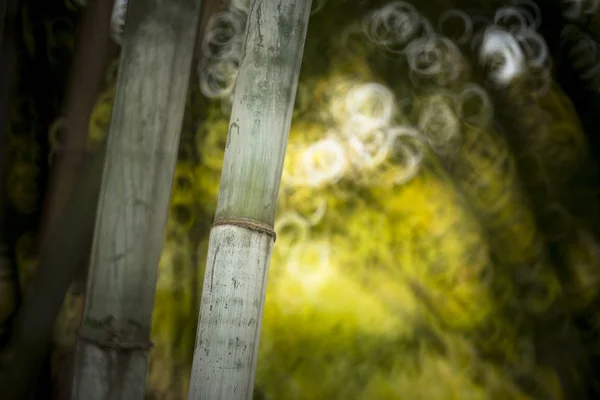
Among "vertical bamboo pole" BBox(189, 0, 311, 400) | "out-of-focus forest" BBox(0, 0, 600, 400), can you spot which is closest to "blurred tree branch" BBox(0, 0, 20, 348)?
"out-of-focus forest" BBox(0, 0, 600, 400)

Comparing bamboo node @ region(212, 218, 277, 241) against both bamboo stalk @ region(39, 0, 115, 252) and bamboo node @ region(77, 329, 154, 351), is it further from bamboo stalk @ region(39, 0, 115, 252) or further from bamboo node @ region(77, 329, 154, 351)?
bamboo stalk @ region(39, 0, 115, 252)

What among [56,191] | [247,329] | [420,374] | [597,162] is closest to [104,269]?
[247,329]

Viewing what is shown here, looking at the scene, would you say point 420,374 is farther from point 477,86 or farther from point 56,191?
point 56,191

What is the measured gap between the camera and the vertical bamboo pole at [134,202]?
50.4 inches

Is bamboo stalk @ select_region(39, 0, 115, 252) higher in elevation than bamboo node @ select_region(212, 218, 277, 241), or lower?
higher

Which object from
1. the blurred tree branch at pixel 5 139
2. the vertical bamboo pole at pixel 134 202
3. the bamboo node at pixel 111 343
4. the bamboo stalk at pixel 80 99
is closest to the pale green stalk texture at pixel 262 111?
the vertical bamboo pole at pixel 134 202

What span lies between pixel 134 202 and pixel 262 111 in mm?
332

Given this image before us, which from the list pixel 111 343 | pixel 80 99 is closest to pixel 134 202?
pixel 111 343

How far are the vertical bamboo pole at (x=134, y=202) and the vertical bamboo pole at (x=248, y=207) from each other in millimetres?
210

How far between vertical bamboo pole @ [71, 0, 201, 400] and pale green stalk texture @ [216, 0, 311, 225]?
0.21 meters

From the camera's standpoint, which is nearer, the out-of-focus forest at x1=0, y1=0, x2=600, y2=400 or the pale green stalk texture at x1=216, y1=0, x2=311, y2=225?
the pale green stalk texture at x1=216, y1=0, x2=311, y2=225

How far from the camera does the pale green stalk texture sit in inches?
45.4

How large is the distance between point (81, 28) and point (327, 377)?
3.42ft

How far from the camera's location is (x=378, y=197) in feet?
5.23
